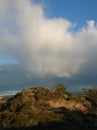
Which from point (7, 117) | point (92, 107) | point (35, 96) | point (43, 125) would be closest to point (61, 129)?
point (43, 125)

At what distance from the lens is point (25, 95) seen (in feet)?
195

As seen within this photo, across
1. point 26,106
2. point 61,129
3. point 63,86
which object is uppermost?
point 63,86

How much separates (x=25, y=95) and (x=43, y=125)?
2040 centimetres

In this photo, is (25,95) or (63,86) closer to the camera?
(25,95)

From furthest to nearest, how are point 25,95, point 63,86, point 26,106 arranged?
1. point 63,86
2. point 25,95
3. point 26,106

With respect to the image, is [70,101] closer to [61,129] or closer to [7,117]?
[7,117]

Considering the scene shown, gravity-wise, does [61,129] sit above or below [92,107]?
below

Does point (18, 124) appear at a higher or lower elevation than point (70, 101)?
lower

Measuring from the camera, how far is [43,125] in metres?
39.3

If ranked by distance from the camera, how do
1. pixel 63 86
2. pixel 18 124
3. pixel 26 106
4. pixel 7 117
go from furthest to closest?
pixel 63 86, pixel 26 106, pixel 7 117, pixel 18 124

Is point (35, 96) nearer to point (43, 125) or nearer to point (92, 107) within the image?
point (92, 107)

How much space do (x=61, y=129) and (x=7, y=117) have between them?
8.70m

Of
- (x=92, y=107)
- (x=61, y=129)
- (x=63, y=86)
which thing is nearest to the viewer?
(x=61, y=129)

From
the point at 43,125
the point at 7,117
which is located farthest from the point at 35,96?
the point at 43,125
